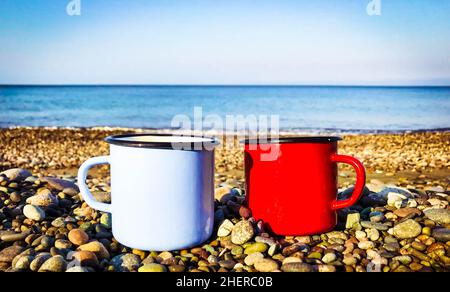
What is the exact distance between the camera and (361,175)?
2.16 meters

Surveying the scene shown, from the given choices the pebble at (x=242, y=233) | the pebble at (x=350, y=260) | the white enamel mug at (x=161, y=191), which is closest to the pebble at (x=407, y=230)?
the pebble at (x=350, y=260)

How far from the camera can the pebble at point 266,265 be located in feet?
6.11

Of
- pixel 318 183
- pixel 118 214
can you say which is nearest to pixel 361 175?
pixel 318 183

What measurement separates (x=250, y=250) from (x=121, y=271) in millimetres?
599

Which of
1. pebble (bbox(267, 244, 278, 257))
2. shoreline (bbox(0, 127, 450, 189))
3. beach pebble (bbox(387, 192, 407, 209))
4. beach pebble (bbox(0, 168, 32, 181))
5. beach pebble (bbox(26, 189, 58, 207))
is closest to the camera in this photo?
pebble (bbox(267, 244, 278, 257))

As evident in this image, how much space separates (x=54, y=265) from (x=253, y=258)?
0.86 m

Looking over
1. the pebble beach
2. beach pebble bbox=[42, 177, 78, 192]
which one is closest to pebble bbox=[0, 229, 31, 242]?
the pebble beach

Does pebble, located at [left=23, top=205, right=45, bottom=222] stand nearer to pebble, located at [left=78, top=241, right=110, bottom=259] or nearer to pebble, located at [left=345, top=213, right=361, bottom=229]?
pebble, located at [left=78, top=241, right=110, bottom=259]

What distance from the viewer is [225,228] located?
222cm

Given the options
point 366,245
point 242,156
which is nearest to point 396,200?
point 366,245

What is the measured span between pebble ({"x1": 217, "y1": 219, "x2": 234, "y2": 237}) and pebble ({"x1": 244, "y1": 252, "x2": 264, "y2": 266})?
0.84 feet

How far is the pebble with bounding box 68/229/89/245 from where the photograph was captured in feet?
7.00
